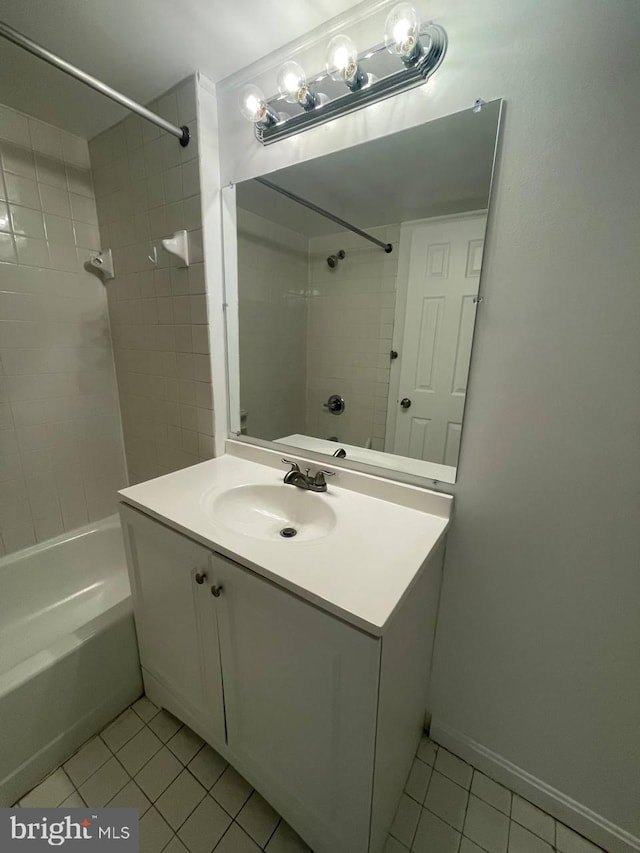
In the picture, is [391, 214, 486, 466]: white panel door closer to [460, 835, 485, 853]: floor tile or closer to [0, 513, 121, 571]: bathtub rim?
[460, 835, 485, 853]: floor tile

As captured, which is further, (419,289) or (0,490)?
(0,490)

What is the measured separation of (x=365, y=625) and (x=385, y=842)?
2.74 feet

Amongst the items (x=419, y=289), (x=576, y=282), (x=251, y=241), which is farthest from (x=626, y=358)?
(x=251, y=241)

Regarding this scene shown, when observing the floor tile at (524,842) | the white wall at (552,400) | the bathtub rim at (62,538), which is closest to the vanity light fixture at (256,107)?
the white wall at (552,400)

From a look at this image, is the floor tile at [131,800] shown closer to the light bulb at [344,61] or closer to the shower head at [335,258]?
the shower head at [335,258]

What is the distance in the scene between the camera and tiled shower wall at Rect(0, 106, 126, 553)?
53.4 inches

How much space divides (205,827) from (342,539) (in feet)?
2.97

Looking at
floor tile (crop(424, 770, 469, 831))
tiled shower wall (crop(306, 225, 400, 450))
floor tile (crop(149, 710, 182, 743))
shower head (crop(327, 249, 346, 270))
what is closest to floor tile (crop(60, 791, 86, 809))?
floor tile (crop(149, 710, 182, 743))

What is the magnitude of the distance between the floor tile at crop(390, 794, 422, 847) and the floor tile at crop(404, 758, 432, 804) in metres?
0.02

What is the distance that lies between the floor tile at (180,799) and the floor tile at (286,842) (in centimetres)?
24

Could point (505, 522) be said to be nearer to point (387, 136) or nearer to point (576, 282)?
point (576, 282)

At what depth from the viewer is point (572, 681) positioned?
86 centimetres

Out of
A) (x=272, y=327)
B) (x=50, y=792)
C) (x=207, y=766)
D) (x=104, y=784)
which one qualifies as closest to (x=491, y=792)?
(x=207, y=766)

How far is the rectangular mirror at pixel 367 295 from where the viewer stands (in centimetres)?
90
